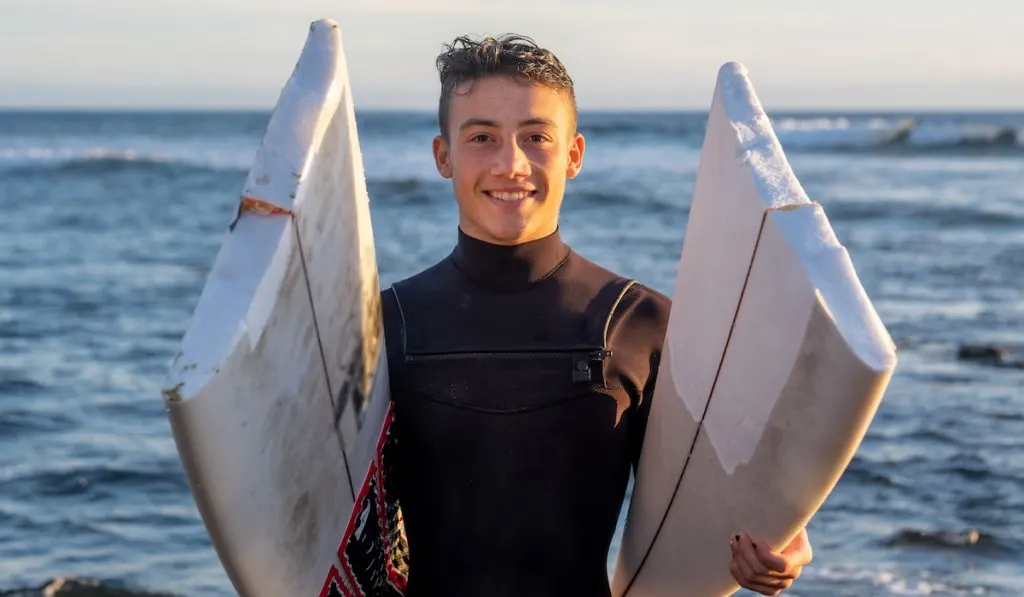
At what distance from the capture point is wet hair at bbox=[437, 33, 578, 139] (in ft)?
8.70

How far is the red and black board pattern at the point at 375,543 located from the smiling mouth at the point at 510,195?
0.48m

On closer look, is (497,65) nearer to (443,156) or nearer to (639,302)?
(443,156)

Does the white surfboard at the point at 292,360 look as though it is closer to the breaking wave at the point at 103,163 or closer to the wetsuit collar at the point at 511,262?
the wetsuit collar at the point at 511,262

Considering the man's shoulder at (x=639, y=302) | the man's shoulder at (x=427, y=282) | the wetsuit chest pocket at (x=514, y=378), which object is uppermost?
the man's shoulder at (x=427, y=282)

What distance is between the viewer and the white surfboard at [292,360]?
209 centimetres

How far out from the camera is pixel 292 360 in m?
2.35

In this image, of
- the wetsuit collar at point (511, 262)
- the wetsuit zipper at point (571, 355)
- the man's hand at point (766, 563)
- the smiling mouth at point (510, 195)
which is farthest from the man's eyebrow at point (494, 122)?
the man's hand at point (766, 563)

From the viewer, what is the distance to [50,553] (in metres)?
5.48

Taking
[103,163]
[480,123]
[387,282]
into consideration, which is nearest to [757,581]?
[480,123]

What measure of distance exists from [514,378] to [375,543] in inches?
18.0

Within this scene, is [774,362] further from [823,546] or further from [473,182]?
[823,546]

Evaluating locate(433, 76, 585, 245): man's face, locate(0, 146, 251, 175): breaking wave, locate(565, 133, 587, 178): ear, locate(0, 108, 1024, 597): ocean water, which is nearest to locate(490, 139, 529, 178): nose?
locate(433, 76, 585, 245): man's face

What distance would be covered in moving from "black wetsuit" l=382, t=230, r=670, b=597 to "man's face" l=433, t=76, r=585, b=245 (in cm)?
9

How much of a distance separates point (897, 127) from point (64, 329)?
32.2m
